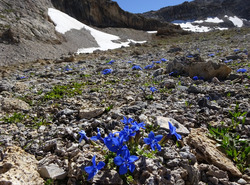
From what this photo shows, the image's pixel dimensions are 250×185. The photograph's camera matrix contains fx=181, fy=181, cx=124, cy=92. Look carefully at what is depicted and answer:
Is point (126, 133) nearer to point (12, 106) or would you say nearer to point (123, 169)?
point (123, 169)

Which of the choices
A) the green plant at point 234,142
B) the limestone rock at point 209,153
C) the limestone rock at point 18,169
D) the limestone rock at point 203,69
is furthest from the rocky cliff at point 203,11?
the limestone rock at point 18,169

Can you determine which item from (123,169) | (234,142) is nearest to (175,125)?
(234,142)

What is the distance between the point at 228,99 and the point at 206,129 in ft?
4.96

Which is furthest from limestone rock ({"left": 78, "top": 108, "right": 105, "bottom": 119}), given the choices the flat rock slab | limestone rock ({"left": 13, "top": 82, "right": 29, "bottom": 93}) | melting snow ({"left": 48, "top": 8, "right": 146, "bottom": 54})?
melting snow ({"left": 48, "top": 8, "right": 146, "bottom": 54})

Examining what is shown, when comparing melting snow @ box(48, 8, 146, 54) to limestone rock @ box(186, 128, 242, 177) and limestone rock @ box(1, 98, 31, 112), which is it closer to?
limestone rock @ box(1, 98, 31, 112)

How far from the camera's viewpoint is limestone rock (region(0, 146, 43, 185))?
1785 mm

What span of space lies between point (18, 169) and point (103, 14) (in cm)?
5069

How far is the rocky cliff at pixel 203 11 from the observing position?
94.4 m

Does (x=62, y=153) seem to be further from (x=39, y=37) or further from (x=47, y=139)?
(x=39, y=37)

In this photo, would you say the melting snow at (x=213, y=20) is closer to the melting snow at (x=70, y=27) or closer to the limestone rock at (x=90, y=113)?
the melting snow at (x=70, y=27)

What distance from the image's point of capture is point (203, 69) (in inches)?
249

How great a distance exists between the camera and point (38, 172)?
2043mm

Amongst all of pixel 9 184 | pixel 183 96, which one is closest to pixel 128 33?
pixel 183 96

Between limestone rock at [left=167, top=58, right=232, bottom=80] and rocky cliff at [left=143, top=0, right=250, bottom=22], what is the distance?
9818 cm
